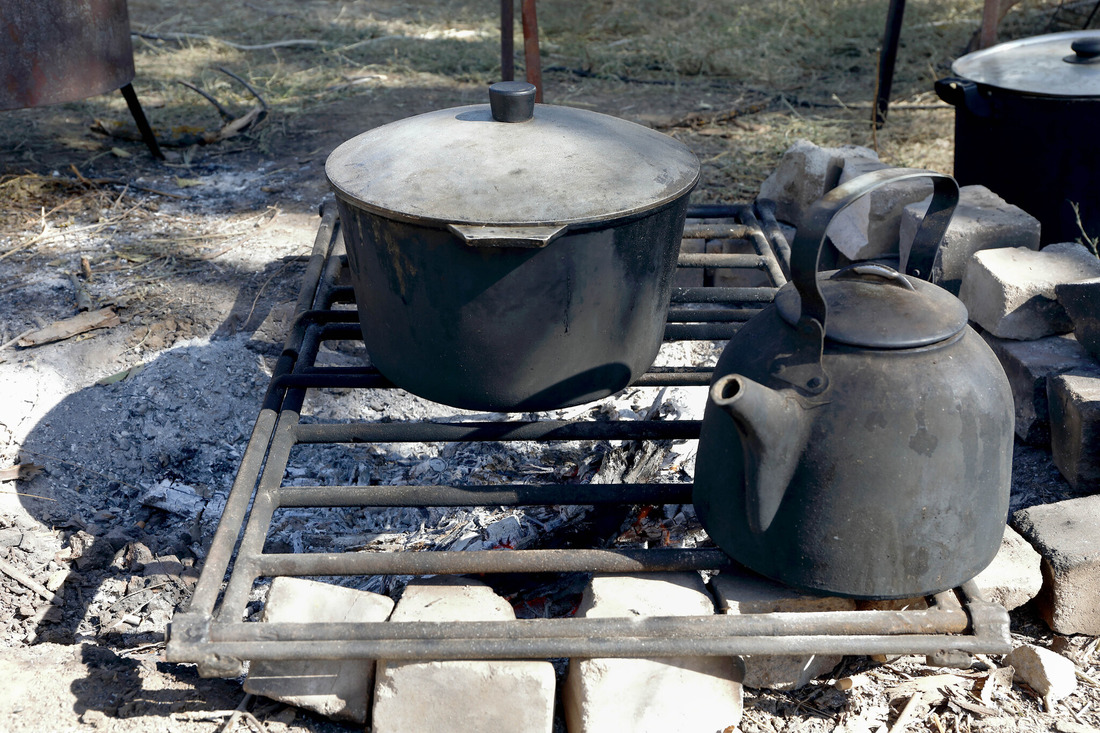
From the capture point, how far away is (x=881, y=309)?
1675 mm

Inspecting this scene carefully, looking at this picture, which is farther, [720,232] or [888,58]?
[888,58]

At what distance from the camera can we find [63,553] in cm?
233

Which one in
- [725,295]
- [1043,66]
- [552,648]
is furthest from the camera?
[1043,66]

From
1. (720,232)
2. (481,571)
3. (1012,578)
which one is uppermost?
(720,232)

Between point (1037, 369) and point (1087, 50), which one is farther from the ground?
point (1087, 50)

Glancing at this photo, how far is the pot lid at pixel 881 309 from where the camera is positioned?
1.62m

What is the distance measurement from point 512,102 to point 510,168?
0.24 metres

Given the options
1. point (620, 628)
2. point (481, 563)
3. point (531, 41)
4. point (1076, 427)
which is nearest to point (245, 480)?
A: point (481, 563)

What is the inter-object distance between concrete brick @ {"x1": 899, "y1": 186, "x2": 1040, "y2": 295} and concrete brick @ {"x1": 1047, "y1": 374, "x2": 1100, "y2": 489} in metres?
0.55

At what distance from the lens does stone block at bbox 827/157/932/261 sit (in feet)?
9.89

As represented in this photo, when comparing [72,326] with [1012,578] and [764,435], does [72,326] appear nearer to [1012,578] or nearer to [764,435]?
[764,435]

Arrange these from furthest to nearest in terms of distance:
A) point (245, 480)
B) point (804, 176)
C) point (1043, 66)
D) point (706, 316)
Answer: point (804, 176) → point (1043, 66) → point (706, 316) → point (245, 480)

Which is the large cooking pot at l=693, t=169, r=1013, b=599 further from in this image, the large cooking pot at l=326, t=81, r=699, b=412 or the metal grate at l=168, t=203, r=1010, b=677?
the large cooking pot at l=326, t=81, r=699, b=412

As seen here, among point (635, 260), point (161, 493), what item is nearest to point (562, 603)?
point (635, 260)
